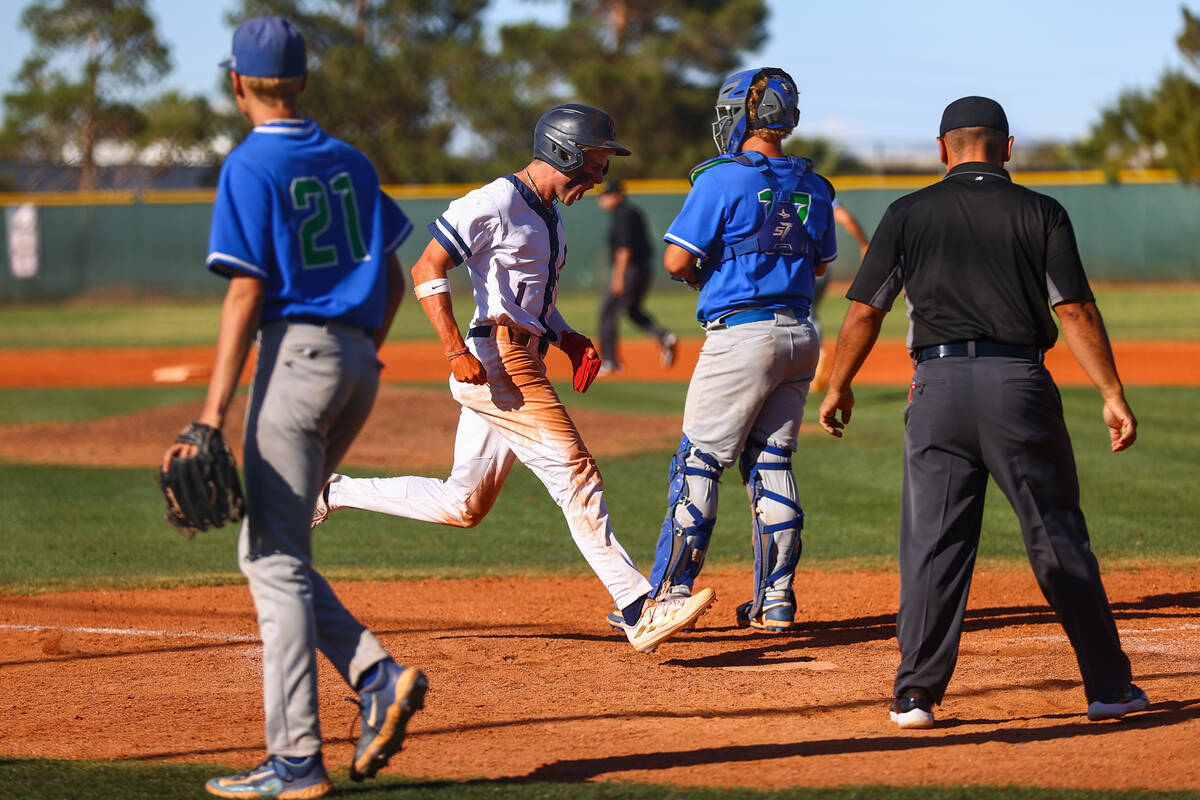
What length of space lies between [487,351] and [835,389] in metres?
1.41

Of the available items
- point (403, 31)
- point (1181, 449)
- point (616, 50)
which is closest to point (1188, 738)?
point (1181, 449)

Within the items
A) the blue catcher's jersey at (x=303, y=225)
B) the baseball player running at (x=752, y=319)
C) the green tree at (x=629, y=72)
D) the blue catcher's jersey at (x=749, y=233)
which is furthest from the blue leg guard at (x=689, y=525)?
the green tree at (x=629, y=72)

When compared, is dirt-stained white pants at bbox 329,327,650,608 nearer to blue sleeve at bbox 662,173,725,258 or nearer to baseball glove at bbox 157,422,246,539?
blue sleeve at bbox 662,173,725,258

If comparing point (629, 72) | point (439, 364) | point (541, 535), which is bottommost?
point (439, 364)

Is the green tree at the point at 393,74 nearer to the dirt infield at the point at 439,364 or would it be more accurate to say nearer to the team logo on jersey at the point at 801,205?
the dirt infield at the point at 439,364

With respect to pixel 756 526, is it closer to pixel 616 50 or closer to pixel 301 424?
pixel 301 424

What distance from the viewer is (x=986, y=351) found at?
437 centimetres

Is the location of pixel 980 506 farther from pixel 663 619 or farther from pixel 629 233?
pixel 629 233

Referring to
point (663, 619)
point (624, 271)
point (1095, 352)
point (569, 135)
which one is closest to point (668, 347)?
point (624, 271)

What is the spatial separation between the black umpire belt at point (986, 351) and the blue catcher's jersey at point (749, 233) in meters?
1.29

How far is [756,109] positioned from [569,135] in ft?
2.80

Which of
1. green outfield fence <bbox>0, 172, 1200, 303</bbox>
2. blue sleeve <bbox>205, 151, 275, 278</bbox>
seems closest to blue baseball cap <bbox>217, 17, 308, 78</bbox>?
blue sleeve <bbox>205, 151, 275, 278</bbox>

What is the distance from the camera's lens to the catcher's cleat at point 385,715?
3.72 metres

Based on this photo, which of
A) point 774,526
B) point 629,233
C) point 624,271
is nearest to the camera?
point 774,526
